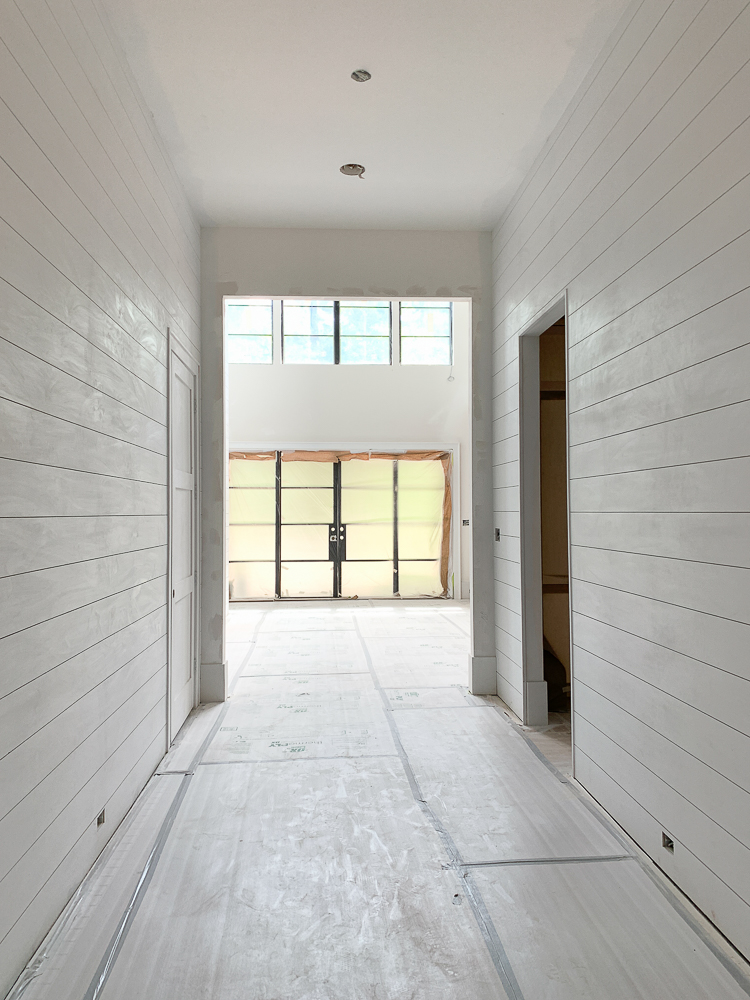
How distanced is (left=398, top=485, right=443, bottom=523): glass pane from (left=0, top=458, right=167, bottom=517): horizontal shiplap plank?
6.62 metres

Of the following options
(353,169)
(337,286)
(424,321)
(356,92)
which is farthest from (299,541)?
(356,92)

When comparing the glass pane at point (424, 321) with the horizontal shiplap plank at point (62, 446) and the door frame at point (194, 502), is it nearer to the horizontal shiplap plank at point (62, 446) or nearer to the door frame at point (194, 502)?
the door frame at point (194, 502)

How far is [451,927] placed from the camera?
1.95 m

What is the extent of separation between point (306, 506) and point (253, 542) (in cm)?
89

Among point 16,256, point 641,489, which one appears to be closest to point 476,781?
point 641,489

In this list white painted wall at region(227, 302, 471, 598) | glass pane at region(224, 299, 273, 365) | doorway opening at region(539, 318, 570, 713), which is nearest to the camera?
doorway opening at region(539, 318, 570, 713)

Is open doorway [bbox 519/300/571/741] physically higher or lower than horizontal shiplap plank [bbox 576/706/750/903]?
higher

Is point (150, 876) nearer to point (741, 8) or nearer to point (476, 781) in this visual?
point (476, 781)

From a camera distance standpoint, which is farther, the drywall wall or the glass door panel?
the glass door panel

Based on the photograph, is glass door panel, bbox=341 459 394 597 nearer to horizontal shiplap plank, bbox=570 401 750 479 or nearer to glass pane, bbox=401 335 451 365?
glass pane, bbox=401 335 451 365

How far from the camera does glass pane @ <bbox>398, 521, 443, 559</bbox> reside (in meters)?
9.50

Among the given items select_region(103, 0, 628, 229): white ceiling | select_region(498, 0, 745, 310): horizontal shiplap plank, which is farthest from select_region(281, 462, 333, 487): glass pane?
select_region(498, 0, 745, 310): horizontal shiplap plank

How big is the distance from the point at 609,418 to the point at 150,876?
233cm

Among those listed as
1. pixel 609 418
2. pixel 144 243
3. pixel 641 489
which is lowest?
pixel 641 489
